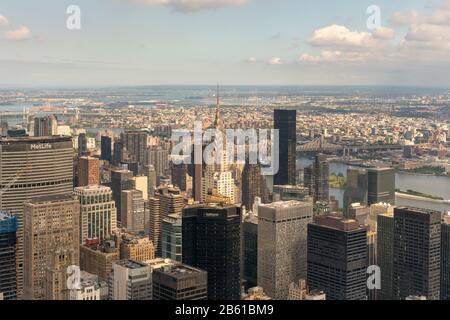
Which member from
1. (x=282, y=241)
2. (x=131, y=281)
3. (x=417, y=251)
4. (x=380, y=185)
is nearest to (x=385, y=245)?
(x=417, y=251)

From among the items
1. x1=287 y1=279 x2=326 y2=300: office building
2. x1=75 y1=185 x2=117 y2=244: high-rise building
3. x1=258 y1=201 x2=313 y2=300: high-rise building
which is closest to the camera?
x1=287 y1=279 x2=326 y2=300: office building

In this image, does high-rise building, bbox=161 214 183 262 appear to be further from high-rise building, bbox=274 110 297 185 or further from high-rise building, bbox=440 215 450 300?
high-rise building, bbox=440 215 450 300

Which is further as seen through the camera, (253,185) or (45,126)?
(253,185)

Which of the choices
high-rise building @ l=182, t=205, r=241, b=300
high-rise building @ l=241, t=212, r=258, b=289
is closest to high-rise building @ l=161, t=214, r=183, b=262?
high-rise building @ l=182, t=205, r=241, b=300

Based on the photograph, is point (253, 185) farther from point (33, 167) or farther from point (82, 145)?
point (33, 167)
